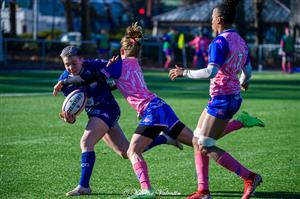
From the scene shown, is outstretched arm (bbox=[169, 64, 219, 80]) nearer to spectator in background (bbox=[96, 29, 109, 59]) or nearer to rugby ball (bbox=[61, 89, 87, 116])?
rugby ball (bbox=[61, 89, 87, 116])

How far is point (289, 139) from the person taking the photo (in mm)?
13117

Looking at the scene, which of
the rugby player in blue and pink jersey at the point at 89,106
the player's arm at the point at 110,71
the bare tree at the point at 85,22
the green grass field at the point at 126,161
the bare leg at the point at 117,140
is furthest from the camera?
the bare tree at the point at 85,22

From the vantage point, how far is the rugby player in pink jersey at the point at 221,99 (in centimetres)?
784

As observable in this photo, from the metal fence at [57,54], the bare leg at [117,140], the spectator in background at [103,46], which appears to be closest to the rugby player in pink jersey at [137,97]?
the bare leg at [117,140]

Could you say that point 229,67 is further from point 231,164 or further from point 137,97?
point 137,97

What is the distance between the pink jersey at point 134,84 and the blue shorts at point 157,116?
0.07 m

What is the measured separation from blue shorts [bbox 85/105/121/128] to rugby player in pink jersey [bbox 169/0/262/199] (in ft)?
3.91

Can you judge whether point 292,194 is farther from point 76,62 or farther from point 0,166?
point 0,166

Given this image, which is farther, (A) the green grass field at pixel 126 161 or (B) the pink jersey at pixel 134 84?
(A) the green grass field at pixel 126 161


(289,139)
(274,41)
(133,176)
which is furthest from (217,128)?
(274,41)

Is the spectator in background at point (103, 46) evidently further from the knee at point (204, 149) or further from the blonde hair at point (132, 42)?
the knee at point (204, 149)

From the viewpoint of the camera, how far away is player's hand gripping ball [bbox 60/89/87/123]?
341 inches

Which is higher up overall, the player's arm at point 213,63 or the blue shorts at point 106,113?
the player's arm at point 213,63

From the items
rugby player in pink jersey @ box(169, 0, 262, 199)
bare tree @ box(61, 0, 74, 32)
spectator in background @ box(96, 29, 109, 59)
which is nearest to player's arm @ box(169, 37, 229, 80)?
rugby player in pink jersey @ box(169, 0, 262, 199)
